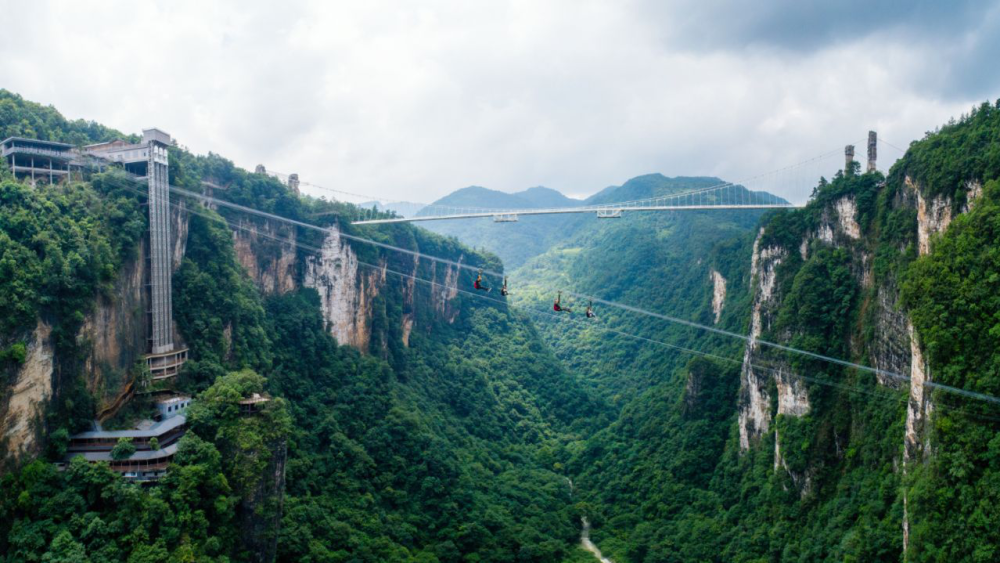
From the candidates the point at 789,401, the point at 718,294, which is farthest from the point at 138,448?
the point at 718,294

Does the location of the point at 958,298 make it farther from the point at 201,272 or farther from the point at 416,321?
the point at 416,321

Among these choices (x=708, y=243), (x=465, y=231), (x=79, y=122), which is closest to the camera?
(x=79, y=122)

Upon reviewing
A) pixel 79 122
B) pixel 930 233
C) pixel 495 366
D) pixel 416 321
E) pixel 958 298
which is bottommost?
pixel 495 366

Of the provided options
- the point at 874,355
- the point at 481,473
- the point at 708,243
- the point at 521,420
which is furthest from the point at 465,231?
the point at 874,355

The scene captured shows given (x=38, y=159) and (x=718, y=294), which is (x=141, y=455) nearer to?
(x=38, y=159)

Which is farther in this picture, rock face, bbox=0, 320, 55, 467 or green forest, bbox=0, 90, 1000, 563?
green forest, bbox=0, 90, 1000, 563

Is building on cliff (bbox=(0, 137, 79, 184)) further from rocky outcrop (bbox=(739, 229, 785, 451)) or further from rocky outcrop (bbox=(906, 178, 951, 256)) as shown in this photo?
rocky outcrop (bbox=(906, 178, 951, 256))

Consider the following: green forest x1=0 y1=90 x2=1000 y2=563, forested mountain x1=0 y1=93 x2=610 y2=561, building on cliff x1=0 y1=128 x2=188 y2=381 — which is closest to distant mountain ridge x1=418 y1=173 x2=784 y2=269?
green forest x1=0 y1=90 x2=1000 y2=563
